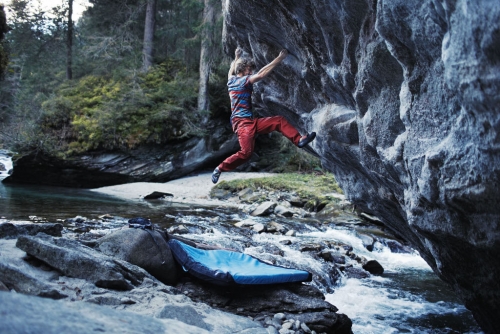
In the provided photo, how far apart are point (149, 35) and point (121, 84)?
3923mm

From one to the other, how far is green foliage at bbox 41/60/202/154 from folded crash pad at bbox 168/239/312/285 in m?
15.0

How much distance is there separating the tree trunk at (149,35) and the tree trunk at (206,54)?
10.9 ft

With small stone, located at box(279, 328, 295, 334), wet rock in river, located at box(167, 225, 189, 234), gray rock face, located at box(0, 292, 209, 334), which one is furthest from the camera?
wet rock in river, located at box(167, 225, 189, 234)

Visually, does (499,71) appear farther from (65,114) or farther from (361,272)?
(65,114)

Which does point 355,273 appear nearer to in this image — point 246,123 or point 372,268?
point 372,268

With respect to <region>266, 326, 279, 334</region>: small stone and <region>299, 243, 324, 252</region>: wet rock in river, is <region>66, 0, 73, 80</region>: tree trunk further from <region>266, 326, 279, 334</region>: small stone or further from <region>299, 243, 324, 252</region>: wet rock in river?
<region>266, 326, 279, 334</region>: small stone

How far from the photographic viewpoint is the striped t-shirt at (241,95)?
6.36 meters

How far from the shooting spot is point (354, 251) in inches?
391

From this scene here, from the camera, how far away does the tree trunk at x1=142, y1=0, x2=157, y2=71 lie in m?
23.2

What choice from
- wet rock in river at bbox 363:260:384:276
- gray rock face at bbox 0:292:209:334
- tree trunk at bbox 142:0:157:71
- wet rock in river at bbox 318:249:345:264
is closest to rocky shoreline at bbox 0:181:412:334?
gray rock face at bbox 0:292:209:334

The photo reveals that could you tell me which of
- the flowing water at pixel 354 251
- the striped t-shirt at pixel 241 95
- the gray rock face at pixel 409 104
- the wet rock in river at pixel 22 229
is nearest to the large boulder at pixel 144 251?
the wet rock in river at pixel 22 229

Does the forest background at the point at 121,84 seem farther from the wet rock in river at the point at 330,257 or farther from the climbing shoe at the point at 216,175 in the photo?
the climbing shoe at the point at 216,175

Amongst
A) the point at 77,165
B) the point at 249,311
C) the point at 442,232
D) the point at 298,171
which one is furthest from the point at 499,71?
the point at 298,171

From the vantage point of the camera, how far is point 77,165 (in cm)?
1952
